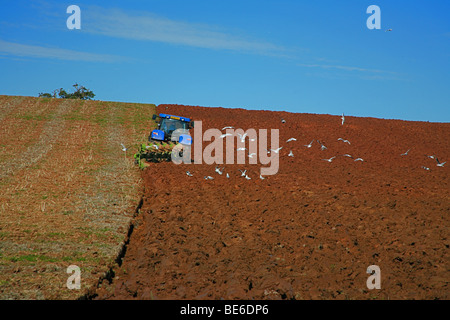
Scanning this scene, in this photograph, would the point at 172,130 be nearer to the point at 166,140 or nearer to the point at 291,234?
the point at 166,140

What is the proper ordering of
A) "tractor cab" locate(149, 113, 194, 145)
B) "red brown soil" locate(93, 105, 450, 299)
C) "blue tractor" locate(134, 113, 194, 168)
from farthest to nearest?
"tractor cab" locate(149, 113, 194, 145)
"blue tractor" locate(134, 113, 194, 168)
"red brown soil" locate(93, 105, 450, 299)

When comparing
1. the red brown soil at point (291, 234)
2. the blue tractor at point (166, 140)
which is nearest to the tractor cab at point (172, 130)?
the blue tractor at point (166, 140)

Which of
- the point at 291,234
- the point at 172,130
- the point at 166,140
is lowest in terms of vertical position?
the point at 291,234

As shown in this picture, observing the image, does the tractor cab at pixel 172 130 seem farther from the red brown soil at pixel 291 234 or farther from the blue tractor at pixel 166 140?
the red brown soil at pixel 291 234

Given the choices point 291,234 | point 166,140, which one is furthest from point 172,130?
point 291,234

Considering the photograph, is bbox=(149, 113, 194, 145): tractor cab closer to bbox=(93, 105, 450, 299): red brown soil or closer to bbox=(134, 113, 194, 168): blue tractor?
bbox=(134, 113, 194, 168): blue tractor

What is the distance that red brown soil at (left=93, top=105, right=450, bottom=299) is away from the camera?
9.69 meters

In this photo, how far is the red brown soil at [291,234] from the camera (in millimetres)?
9688

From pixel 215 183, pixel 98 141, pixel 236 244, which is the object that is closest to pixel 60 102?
pixel 98 141

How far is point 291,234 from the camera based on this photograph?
1301 cm

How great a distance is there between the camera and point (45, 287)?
9.53m

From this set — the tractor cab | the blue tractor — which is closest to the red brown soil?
the blue tractor

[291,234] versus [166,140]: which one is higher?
[166,140]
